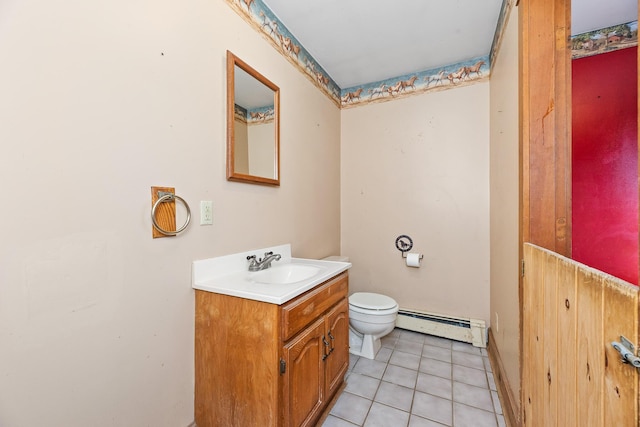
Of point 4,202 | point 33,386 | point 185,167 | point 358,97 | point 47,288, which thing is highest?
point 358,97

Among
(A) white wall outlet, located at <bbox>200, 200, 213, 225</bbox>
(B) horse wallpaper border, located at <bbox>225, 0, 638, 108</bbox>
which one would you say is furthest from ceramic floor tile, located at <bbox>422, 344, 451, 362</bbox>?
(B) horse wallpaper border, located at <bbox>225, 0, 638, 108</bbox>

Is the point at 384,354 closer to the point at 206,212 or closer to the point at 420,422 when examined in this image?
the point at 420,422

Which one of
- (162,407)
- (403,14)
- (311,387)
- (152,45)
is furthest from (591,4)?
(162,407)

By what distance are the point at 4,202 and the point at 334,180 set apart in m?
2.20

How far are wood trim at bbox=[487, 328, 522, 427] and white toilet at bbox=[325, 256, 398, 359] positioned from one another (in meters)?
0.70

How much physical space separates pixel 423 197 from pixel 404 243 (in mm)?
470

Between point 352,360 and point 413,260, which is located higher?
point 413,260

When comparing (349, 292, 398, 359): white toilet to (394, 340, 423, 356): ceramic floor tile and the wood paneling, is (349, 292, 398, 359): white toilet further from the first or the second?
the wood paneling

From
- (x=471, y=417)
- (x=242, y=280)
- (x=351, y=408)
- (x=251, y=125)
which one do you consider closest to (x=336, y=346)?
(x=351, y=408)

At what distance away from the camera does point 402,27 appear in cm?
184

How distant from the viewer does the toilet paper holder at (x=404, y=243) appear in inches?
97.9

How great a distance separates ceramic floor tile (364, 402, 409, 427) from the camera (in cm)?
139

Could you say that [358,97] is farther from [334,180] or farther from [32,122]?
[32,122]

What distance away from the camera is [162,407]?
1.10m
